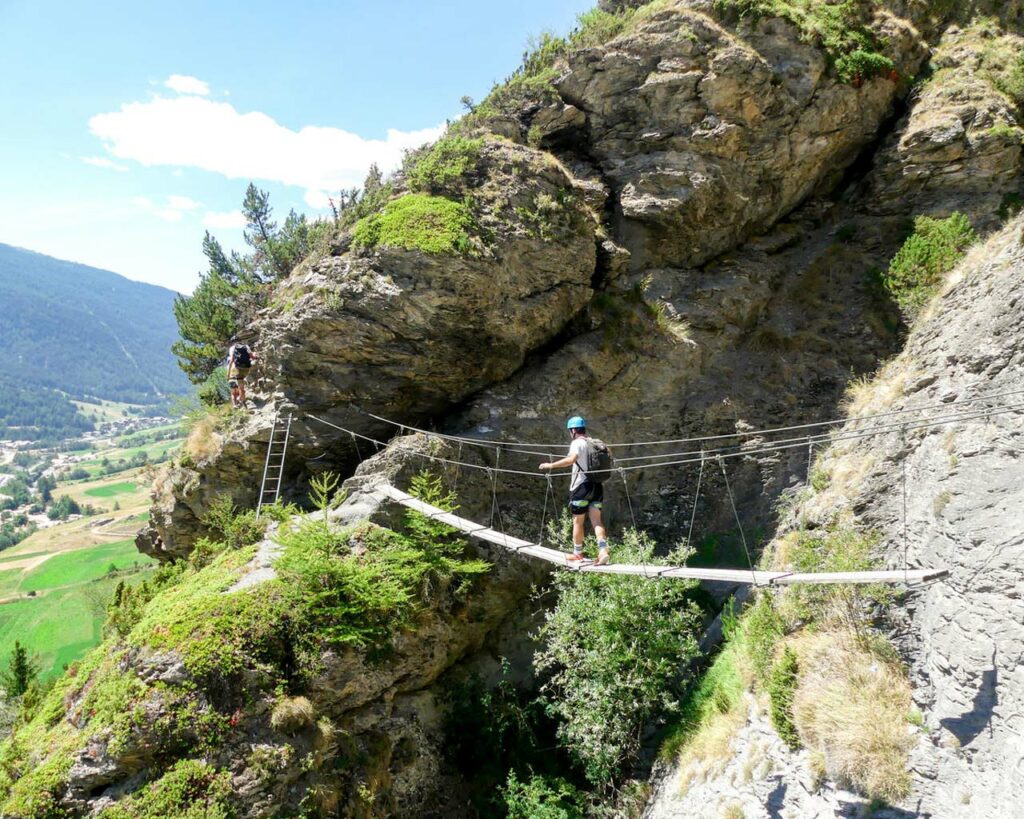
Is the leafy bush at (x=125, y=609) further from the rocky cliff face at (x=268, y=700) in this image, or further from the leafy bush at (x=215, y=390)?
the leafy bush at (x=215, y=390)

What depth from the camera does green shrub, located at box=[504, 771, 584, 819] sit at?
10.9 m

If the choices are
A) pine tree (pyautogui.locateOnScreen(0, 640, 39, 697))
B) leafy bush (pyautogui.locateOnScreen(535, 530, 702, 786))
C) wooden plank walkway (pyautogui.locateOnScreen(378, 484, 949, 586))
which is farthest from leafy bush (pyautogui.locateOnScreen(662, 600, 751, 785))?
pine tree (pyautogui.locateOnScreen(0, 640, 39, 697))

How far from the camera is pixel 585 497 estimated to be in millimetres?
9453

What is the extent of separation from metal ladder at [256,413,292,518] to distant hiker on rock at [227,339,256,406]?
177 cm

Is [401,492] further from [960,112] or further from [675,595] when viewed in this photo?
[960,112]

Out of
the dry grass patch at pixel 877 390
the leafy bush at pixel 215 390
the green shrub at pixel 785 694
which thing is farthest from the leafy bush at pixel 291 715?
the dry grass patch at pixel 877 390

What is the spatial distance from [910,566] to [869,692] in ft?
6.88

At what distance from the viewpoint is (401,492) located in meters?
12.1

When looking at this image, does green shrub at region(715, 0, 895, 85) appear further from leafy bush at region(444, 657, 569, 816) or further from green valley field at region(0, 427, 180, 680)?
green valley field at region(0, 427, 180, 680)

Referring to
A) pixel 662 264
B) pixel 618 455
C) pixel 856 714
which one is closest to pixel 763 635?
A: pixel 856 714

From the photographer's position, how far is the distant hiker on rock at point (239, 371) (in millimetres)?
14695

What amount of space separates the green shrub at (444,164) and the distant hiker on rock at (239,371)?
6170 mm

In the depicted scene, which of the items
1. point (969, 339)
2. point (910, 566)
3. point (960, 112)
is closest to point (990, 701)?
Result: point (910, 566)

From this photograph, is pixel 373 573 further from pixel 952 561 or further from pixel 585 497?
pixel 952 561
